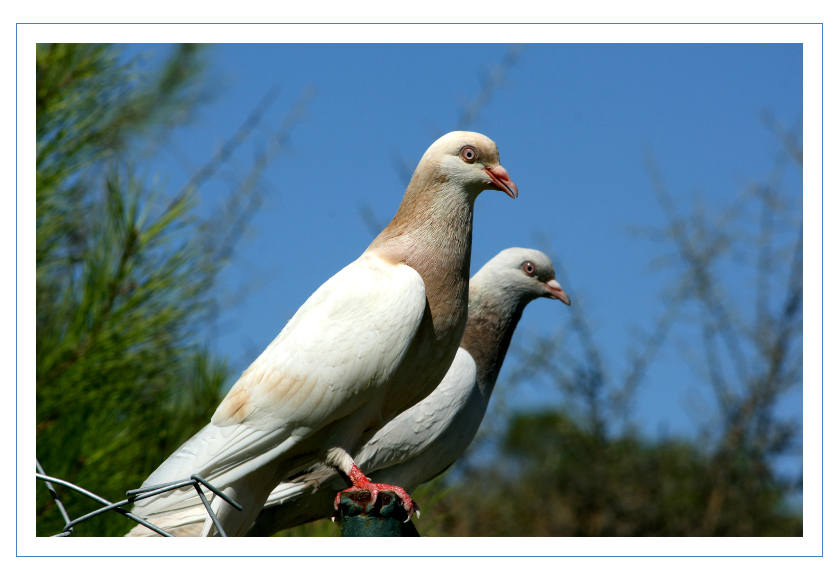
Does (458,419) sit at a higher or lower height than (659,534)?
higher

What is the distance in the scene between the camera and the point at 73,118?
290cm

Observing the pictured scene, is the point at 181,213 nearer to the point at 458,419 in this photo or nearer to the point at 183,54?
the point at 458,419

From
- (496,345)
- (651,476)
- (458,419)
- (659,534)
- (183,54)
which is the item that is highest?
(183,54)

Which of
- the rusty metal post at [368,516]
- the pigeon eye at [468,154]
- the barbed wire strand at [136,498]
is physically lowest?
the rusty metal post at [368,516]

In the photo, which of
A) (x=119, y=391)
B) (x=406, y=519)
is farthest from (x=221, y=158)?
(x=406, y=519)

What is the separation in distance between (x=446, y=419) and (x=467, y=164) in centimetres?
133

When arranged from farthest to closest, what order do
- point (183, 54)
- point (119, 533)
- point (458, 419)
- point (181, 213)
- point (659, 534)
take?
point (659, 534)
point (183, 54)
point (458, 419)
point (119, 533)
point (181, 213)

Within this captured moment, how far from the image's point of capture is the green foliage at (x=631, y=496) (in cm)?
536

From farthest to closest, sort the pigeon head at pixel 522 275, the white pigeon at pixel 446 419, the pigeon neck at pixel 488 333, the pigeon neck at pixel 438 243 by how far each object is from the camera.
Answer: the pigeon head at pixel 522 275 → the pigeon neck at pixel 488 333 → the white pigeon at pixel 446 419 → the pigeon neck at pixel 438 243

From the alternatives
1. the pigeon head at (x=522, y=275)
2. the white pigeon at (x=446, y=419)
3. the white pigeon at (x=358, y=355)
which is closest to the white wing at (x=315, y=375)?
the white pigeon at (x=358, y=355)

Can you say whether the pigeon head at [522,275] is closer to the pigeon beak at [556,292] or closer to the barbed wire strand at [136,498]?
the pigeon beak at [556,292]

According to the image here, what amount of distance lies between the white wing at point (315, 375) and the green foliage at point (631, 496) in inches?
114

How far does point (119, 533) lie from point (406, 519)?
1376 mm

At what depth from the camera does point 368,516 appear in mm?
1796
